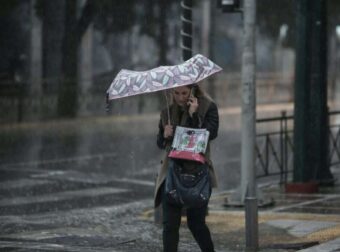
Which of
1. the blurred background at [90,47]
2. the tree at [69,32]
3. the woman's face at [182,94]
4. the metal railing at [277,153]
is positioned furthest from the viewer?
the tree at [69,32]

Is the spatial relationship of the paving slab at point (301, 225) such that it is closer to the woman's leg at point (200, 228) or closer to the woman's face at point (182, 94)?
the woman's leg at point (200, 228)

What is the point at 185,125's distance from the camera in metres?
8.52

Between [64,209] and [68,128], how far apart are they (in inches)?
709

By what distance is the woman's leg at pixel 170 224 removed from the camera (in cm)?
848

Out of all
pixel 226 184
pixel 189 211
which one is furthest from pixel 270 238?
pixel 226 184

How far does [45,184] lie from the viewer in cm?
1633

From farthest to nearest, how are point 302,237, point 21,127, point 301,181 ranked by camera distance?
point 21,127 → point 301,181 → point 302,237

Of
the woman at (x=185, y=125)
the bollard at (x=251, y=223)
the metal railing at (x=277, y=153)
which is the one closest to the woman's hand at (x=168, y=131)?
the woman at (x=185, y=125)

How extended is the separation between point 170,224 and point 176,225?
55 mm

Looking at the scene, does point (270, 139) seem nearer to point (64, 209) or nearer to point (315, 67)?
point (315, 67)

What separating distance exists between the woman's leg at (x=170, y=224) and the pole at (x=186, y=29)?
14.0ft

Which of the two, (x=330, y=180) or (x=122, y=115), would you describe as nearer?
(x=330, y=180)

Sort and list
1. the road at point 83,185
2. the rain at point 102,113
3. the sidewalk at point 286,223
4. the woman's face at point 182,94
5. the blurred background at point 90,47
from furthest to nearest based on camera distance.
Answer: the blurred background at point 90,47, the rain at point 102,113, the road at point 83,185, the sidewalk at point 286,223, the woman's face at point 182,94

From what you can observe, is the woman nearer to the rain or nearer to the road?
the rain
